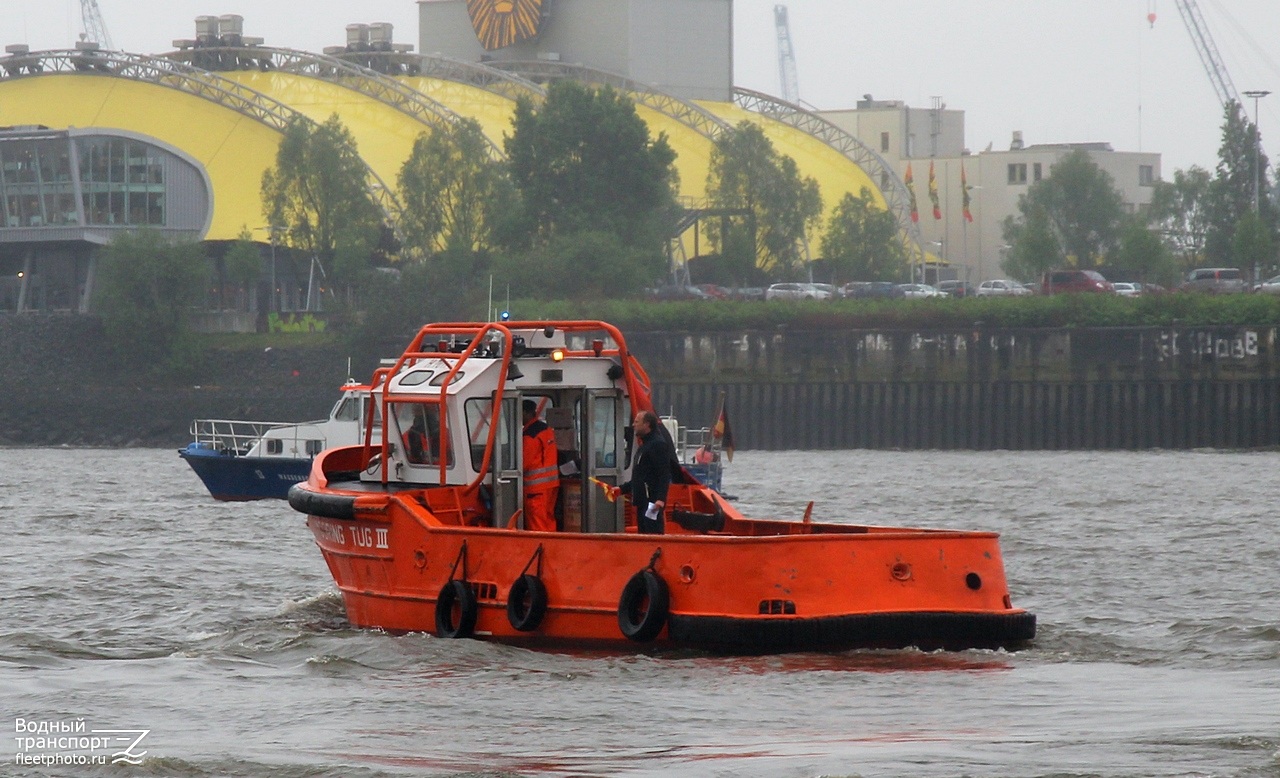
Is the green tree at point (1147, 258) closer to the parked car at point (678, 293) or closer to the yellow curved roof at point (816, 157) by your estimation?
the yellow curved roof at point (816, 157)

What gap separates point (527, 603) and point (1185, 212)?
349ft

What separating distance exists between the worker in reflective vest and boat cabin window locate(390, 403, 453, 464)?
78cm

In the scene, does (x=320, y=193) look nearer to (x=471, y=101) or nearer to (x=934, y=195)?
(x=471, y=101)

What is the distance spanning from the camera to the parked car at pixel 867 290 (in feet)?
328

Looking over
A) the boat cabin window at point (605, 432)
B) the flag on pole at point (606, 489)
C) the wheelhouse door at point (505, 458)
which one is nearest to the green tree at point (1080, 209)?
the boat cabin window at point (605, 432)

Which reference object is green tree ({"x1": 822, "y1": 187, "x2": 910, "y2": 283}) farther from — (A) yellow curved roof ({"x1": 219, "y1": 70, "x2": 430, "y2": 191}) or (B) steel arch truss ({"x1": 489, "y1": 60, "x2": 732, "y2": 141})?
(A) yellow curved roof ({"x1": 219, "y1": 70, "x2": 430, "y2": 191})

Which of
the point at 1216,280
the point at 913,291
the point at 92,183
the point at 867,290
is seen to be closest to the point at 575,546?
the point at 913,291

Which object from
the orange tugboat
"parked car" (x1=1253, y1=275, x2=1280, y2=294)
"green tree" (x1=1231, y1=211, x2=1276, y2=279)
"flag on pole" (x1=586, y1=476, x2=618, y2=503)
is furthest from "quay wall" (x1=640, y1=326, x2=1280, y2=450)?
"flag on pole" (x1=586, y1=476, x2=618, y2=503)

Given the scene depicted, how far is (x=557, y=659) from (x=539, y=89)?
10344 cm

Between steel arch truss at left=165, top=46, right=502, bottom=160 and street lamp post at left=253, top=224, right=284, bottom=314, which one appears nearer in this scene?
street lamp post at left=253, top=224, right=284, bottom=314

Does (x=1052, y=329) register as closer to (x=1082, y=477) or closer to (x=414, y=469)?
(x=1082, y=477)

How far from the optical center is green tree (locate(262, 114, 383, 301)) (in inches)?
3792

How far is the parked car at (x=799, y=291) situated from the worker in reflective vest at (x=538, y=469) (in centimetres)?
7602

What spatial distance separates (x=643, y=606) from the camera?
17.1 m
